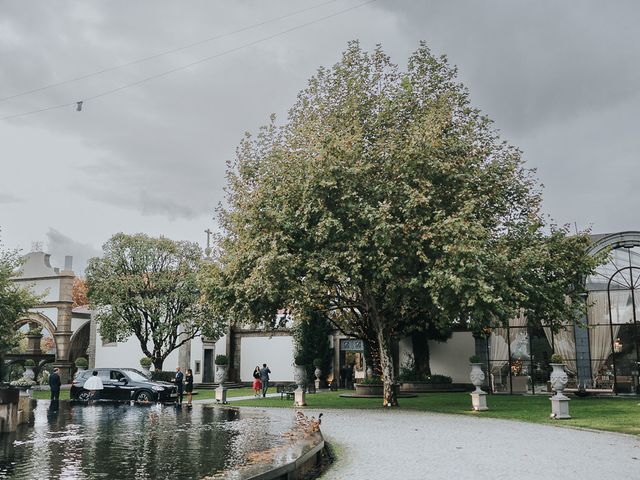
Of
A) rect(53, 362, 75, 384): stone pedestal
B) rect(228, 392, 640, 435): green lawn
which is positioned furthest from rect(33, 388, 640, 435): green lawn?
rect(53, 362, 75, 384): stone pedestal

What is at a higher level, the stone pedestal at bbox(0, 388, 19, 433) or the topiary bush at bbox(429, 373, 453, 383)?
the stone pedestal at bbox(0, 388, 19, 433)

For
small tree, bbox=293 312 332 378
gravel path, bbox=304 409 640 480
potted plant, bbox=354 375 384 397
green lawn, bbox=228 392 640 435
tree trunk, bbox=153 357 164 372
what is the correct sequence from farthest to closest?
small tree, bbox=293 312 332 378, tree trunk, bbox=153 357 164 372, potted plant, bbox=354 375 384 397, green lawn, bbox=228 392 640 435, gravel path, bbox=304 409 640 480

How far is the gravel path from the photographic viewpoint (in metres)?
9.30

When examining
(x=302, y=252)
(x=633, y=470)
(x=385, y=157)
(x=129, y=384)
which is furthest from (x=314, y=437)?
(x=129, y=384)

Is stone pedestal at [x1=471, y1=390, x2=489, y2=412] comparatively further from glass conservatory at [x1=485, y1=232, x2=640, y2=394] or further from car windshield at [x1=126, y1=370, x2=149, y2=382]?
car windshield at [x1=126, y1=370, x2=149, y2=382]

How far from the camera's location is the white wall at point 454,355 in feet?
115

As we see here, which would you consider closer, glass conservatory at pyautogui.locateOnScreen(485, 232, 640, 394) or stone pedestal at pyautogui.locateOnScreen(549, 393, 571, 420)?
stone pedestal at pyautogui.locateOnScreen(549, 393, 571, 420)

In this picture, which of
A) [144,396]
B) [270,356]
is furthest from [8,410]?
[270,356]

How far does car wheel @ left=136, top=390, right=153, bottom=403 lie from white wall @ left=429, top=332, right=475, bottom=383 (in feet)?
54.8

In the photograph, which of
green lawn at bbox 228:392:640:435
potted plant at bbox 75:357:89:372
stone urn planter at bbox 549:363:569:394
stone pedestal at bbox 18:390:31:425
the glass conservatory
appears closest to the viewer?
green lawn at bbox 228:392:640:435

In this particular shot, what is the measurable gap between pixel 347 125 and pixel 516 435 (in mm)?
11948

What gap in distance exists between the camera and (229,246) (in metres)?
22.8

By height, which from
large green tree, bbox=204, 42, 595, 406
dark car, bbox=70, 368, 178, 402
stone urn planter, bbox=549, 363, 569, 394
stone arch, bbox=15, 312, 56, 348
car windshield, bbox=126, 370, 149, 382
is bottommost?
dark car, bbox=70, 368, 178, 402

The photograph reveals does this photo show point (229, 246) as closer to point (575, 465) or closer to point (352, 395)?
point (352, 395)
